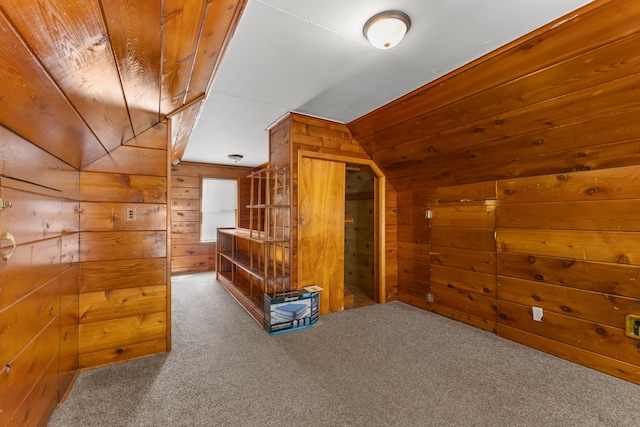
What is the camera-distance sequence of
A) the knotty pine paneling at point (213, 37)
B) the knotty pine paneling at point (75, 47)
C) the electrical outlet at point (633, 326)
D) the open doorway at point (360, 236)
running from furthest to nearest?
the open doorway at point (360, 236), the electrical outlet at point (633, 326), the knotty pine paneling at point (213, 37), the knotty pine paneling at point (75, 47)

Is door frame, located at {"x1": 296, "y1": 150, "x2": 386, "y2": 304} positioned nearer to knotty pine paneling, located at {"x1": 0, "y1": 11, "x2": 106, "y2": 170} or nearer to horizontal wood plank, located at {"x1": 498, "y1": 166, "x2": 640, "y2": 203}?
horizontal wood plank, located at {"x1": 498, "y1": 166, "x2": 640, "y2": 203}

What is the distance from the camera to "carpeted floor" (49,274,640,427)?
155cm

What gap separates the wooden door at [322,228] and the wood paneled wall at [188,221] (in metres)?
3.35

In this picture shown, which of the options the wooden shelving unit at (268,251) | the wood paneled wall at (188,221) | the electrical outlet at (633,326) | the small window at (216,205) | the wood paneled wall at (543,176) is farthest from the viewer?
the small window at (216,205)

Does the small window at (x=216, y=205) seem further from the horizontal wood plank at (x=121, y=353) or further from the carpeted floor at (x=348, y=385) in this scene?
the horizontal wood plank at (x=121, y=353)

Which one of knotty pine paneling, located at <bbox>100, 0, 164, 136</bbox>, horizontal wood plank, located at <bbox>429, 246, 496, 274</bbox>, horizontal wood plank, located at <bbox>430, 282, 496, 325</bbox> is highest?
knotty pine paneling, located at <bbox>100, 0, 164, 136</bbox>

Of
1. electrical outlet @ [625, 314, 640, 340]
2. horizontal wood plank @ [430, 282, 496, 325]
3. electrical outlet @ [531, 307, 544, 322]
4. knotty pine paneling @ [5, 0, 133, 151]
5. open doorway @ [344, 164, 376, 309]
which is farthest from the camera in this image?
open doorway @ [344, 164, 376, 309]

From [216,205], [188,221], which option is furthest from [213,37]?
[216,205]

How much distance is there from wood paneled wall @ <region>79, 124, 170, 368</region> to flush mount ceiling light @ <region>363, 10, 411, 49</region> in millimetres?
1797

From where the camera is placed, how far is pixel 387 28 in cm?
153

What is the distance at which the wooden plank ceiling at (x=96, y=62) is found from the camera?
0.70 metres

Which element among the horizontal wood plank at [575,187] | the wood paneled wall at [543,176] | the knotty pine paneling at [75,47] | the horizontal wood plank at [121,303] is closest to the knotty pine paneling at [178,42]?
the knotty pine paneling at [75,47]

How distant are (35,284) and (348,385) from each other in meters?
1.82

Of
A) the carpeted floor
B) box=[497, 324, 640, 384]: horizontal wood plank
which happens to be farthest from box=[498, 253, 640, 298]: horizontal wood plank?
the carpeted floor
